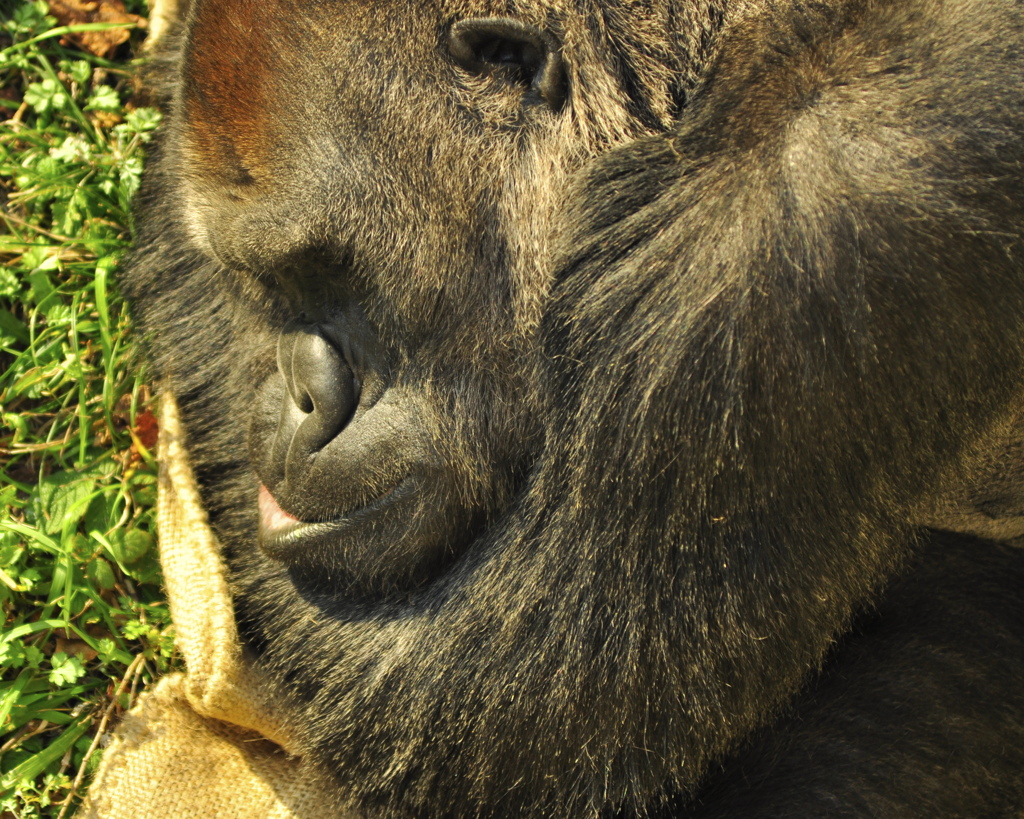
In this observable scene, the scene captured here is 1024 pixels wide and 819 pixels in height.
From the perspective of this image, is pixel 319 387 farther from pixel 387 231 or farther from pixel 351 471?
pixel 387 231

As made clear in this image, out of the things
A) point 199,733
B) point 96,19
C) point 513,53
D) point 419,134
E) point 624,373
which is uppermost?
point 513,53

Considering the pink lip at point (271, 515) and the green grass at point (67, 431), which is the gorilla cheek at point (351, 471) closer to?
the pink lip at point (271, 515)

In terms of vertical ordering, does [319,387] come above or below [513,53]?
below

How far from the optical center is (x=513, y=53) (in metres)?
2.02

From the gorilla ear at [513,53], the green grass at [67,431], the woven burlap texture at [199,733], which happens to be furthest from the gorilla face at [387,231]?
the green grass at [67,431]

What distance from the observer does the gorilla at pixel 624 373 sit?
1.84 m

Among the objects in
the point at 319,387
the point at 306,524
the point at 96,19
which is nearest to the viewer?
the point at 319,387

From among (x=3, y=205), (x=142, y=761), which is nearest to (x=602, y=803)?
(x=142, y=761)

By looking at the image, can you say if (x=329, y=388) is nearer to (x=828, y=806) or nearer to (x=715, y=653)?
(x=715, y=653)

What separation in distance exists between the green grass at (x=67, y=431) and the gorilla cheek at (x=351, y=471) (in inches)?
33.4

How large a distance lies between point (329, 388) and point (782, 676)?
1.00 metres

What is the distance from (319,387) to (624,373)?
0.60m

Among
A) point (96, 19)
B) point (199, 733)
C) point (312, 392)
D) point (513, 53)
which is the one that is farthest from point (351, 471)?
point (96, 19)

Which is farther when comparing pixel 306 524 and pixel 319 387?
pixel 306 524
